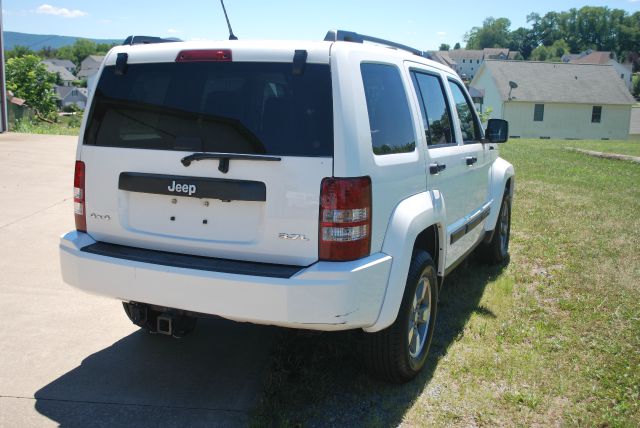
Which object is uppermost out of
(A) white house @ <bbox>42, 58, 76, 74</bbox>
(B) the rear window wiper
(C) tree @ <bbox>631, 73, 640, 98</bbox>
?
(A) white house @ <bbox>42, 58, 76, 74</bbox>

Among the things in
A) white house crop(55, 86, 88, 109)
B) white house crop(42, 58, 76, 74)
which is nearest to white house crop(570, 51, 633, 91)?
white house crop(55, 86, 88, 109)

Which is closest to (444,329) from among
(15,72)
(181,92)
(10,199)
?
(181,92)

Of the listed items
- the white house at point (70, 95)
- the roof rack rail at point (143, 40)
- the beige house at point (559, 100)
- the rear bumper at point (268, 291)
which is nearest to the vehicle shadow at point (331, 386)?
the rear bumper at point (268, 291)

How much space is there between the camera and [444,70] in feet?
17.6

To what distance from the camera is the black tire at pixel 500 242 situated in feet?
22.3

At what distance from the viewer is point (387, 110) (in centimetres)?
383

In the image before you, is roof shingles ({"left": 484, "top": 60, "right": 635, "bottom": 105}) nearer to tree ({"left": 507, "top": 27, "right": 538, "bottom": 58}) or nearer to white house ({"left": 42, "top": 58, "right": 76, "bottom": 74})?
tree ({"left": 507, "top": 27, "right": 538, "bottom": 58})

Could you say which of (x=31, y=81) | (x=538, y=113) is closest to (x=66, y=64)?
(x=31, y=81)

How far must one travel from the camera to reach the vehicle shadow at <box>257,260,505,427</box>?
144 inches

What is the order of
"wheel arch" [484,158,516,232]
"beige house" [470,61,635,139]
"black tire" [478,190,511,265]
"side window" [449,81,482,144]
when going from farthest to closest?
"beige house" [470,61,635,139]
"black tire" [478,190,511,265]
"wheel arch" [484,158,516,232]
"side window" [449,81,482,144]

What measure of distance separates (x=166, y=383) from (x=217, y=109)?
1813 millimetres

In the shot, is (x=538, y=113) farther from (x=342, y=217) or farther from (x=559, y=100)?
(x=342, y=217)

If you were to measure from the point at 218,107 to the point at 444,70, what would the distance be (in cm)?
253

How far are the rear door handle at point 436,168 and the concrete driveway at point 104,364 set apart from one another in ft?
5.72
